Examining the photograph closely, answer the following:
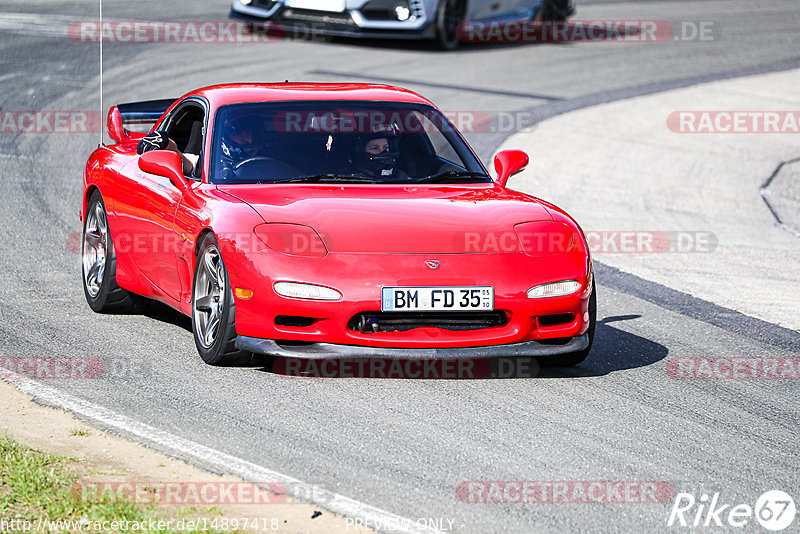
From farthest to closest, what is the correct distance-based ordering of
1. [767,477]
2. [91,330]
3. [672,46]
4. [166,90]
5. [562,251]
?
[672,46], [166,90], [91,330], [562,251], [767,477]

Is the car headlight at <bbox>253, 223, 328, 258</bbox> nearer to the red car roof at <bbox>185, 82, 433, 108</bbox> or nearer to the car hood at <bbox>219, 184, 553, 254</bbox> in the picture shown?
the car hood at <bbox>219, 184, 553, 254</bbox>

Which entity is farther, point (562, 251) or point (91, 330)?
point (91, 330)

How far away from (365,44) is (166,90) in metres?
4.99

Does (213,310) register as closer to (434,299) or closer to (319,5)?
(434,299)

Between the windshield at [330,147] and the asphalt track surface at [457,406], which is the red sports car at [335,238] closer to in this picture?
the windshield at [330,147]

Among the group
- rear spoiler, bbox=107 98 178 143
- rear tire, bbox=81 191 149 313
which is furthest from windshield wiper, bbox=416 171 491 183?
rear spoiler, bbox=107 98 178 143

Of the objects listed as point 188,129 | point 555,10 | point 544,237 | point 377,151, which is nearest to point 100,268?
point 188,129

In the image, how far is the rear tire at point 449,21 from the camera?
63.7 ft

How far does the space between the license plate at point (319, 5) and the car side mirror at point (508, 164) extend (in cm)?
1099

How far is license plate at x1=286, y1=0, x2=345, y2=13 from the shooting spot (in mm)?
18547

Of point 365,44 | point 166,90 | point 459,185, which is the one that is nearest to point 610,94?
point 365,44

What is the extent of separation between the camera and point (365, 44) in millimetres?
20297

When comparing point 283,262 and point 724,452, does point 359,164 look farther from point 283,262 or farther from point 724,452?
point 724,452

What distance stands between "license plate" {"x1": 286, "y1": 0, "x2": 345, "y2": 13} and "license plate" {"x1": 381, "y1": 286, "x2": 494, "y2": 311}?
12624mm
